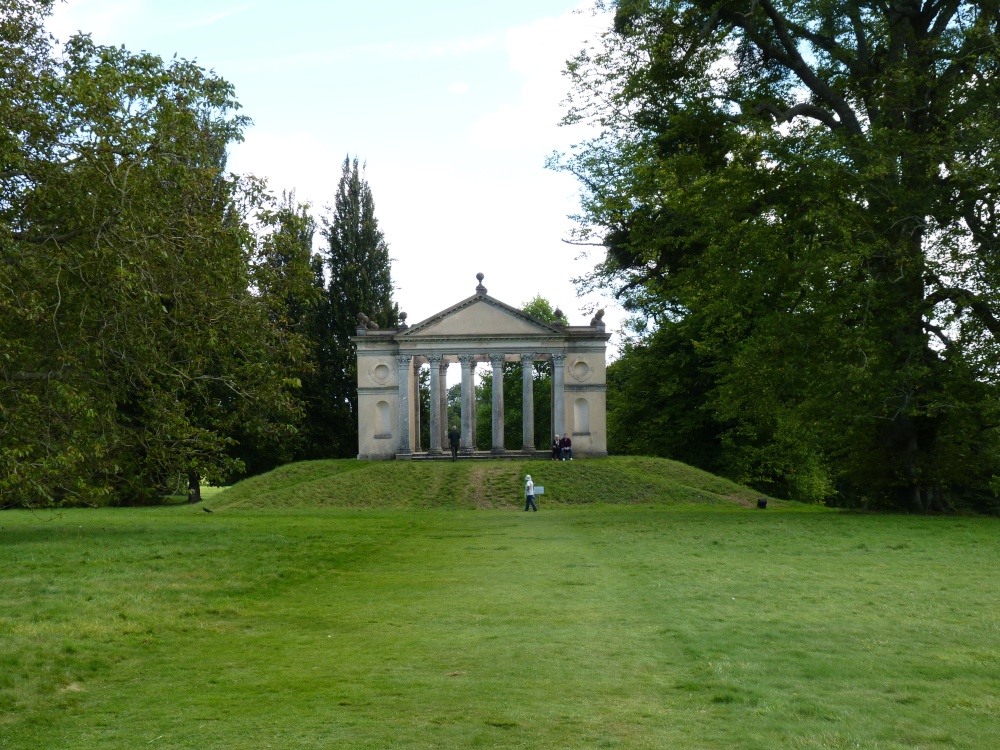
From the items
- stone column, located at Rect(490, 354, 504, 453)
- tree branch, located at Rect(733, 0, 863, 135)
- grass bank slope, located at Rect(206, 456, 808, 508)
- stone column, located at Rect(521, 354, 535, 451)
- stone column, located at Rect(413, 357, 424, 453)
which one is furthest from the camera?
stone column, located at Rect(413, 357, 424, 453)

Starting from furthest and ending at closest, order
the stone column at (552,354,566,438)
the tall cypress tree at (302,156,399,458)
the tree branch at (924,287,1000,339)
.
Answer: the tall cypress tree at (302,156,399,458) → the stone column at (552,354,566,438) → the tree branch at (924,287,1000,339)

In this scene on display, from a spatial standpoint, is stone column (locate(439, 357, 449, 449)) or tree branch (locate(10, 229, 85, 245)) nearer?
tree branch (locate(10, 229, 85, 245))

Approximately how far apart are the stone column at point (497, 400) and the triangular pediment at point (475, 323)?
1.45 meters

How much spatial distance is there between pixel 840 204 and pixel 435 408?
109 feet

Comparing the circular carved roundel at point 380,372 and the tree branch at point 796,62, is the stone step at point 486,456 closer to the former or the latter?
the circular carved roundel at point 380,372

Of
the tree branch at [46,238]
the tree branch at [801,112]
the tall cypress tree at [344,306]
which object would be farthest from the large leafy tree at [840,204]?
the tall cypress tree at [344,306]

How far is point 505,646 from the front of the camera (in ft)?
32.7

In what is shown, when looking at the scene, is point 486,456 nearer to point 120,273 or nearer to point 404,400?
point 404,400

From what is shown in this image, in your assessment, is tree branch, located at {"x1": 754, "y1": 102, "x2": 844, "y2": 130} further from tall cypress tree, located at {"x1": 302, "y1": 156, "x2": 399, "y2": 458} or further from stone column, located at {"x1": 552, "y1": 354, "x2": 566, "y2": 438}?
tall cypress tree, located at {"x1": 302, "y1": 156, "x2": 399, "y2": 458}

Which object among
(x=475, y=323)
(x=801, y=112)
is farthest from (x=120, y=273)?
(x=475, y=323)

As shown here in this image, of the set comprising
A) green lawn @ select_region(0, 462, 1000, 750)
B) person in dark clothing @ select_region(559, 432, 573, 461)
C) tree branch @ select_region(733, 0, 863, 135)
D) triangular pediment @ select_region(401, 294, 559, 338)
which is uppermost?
tree branch @ select_region(733, 0, 863, 135)

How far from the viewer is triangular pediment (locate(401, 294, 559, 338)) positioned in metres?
52.7

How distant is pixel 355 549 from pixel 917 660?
539 inches

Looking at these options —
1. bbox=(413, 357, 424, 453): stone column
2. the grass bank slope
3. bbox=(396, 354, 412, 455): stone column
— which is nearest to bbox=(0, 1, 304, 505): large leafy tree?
the grass bank slope
